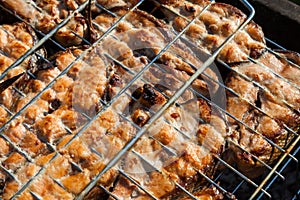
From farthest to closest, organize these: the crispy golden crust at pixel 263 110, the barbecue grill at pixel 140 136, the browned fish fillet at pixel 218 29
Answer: the browned fish fillet at pixel 218 29 → the crispy golden crust at pixel 263 110 → the barbecue grill at pixel 140 136

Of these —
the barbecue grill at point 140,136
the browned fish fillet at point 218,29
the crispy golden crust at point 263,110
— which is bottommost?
the barbecue grill at point 140,136

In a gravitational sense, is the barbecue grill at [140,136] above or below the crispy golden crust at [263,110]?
below

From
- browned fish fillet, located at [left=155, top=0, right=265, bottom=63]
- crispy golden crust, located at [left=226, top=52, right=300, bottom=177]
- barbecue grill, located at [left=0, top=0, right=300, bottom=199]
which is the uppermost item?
browned fish fillet, located at [left=155, top=0, right=265, bottom=63]

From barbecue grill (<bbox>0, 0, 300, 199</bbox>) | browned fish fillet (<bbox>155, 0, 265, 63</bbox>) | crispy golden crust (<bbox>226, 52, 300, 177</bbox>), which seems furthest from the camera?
browned fish fillet (<bbox>155, 0, 265, 63</bbox>)

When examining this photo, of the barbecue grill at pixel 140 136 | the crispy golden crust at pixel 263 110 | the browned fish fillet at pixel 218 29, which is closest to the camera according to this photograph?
the barbecue grill at pixel 140 136

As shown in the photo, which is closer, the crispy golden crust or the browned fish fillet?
the crispy golden crust

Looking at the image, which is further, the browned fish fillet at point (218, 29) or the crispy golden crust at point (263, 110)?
the browned fish fillet at point (218, 29)

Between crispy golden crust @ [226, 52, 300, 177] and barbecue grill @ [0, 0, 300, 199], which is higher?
crispy golden crust @ [226, 52, 300, 177]

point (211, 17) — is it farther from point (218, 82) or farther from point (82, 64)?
→ point (82, 64)

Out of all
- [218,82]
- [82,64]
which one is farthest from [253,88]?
[82,64]

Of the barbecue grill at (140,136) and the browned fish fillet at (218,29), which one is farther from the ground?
the browned fish fillet at (218,29)

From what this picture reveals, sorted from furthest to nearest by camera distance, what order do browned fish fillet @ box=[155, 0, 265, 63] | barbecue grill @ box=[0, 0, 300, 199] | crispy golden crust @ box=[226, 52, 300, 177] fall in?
browned fish fillet @ box=[155, 0, 265, 63] < crispy golden crust @ box=[226, 52, 300, 177] < barbecue grill @ box=[0, 0, 300, 199]
